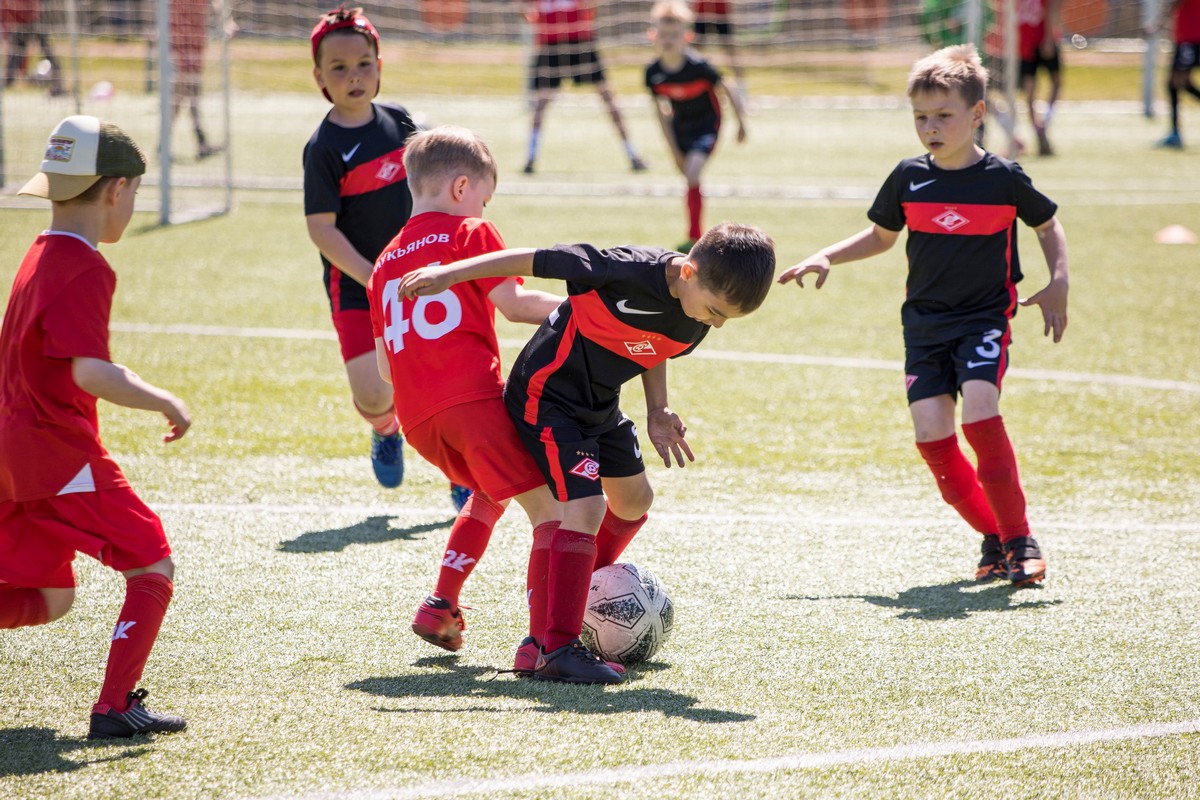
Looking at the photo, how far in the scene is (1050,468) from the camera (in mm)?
5895

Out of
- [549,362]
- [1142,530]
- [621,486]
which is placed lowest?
[1142,530]

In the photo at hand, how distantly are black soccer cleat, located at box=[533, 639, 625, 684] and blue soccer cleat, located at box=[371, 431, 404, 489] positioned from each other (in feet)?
6.71

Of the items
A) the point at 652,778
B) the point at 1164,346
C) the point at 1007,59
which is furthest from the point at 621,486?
the point at 1007,59

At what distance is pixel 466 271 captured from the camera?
3.51 meters

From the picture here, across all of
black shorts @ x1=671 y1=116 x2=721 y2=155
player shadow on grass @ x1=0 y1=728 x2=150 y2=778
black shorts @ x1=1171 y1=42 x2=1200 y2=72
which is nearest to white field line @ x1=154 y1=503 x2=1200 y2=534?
player shadow on grass @ x1=0 y1=728 x2=150 y2=778

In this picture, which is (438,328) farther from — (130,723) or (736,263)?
(130,723)

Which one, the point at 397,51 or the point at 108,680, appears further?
the point at 397,51

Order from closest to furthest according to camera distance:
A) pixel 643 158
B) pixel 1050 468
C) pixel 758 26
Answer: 1. pixel 1050 468
2. pixel 643 158
3. pixel 758 26

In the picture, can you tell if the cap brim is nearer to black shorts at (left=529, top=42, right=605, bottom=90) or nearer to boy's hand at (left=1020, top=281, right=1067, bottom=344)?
boy's hand at (left=1020, top=281, right=1067, bottom=344)

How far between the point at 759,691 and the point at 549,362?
1128 mm

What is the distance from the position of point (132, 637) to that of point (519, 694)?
1.04 meters

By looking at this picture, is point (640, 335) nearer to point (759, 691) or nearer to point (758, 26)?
Result: point (759, 691)

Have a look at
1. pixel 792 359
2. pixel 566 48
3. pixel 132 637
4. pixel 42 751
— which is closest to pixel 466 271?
pixel 132 637

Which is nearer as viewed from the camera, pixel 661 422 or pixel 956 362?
pixel 661 422
